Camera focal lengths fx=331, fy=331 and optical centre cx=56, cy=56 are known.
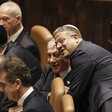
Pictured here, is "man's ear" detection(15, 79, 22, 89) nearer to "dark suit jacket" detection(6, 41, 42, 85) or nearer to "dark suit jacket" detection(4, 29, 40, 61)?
"dark suit jacket" detection(6, 41, 42, 85)

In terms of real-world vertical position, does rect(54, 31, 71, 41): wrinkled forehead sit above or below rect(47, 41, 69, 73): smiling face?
above

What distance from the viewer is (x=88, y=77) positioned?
262 centimetres

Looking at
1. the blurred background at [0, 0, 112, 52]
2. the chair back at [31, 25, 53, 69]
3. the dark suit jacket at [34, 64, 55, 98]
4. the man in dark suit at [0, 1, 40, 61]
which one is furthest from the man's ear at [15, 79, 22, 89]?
the blurred background at [0, 0, 112, 52]

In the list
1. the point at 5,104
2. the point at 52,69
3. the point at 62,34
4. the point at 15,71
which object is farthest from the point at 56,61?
the point at 15,71

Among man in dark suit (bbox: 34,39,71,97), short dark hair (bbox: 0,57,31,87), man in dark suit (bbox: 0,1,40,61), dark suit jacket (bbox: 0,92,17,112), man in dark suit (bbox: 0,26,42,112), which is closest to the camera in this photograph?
short dark hair (bbox: 0,57,31,87)

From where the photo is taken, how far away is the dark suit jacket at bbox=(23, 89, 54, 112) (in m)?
2.08

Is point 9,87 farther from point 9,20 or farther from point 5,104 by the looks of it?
point 9,20

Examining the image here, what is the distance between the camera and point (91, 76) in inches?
105

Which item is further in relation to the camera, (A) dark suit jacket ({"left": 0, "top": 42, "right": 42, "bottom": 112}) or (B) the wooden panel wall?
(B) the wooden panel wall

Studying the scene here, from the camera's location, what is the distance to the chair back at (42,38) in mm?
3744

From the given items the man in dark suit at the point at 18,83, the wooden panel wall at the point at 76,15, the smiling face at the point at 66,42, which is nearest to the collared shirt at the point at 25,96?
the man in dark suit at the point at 18,83

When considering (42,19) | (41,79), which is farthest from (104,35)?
(41,79)

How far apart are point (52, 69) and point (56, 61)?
10cm

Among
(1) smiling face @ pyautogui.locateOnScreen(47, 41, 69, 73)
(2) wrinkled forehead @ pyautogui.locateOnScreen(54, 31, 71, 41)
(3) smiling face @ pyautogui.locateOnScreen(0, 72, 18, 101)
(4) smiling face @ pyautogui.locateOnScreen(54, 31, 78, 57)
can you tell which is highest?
(2) wrinkled forehead @ pyautogui.locateOnScreen(54, 31, 71, 41)
